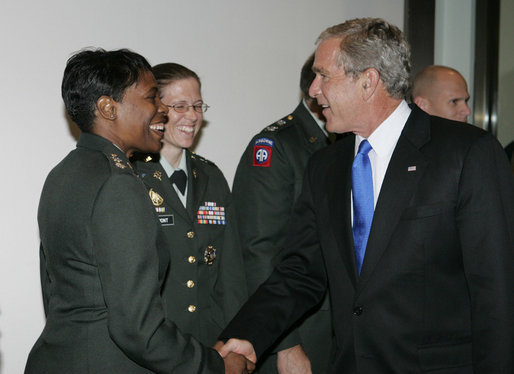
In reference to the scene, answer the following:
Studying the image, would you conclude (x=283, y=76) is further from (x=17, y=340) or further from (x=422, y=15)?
(x=17, y=340)

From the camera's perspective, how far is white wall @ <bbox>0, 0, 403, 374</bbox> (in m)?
2.60

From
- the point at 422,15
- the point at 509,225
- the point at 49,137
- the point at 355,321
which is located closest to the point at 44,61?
the point at 49,137

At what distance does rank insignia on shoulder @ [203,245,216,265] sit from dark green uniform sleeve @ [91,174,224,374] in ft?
2.56

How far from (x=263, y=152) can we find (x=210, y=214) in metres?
0.37

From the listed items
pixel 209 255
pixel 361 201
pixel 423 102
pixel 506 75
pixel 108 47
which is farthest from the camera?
pixel 506 75

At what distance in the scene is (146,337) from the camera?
157cm

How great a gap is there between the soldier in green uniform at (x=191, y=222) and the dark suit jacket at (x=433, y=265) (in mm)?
693

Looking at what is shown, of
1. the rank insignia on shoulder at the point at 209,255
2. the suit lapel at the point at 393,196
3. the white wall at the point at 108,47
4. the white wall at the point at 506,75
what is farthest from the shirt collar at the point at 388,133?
the white wall at the point at 506,75

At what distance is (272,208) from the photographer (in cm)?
248

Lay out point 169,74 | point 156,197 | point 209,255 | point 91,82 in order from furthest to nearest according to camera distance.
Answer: point 169,74 < point 209,255 < point 156,197 < point 91,82

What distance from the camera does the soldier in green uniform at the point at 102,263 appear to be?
5.00 feet

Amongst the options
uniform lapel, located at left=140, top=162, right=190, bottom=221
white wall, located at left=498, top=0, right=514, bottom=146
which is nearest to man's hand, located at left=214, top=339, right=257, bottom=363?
uniform lapel, located at left=140, top=162, right=190, bottom=221

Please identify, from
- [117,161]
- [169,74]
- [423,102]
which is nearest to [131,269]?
[117,161]

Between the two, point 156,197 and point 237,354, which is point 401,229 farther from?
point 156,197
